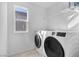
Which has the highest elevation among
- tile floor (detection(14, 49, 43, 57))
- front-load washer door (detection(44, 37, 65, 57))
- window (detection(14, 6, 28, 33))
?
window (detection(14, 6, 28, 33))

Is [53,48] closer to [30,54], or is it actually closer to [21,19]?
[30,54]

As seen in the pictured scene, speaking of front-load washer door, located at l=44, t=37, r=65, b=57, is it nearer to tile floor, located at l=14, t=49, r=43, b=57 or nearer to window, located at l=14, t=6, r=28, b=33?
tile floor, located at l=14, t=49, r=43, b=57

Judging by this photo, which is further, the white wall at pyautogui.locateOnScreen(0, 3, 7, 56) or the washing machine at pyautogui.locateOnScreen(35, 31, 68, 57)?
the white wall at pyautogui.locateOnScreen(0, 3, 7, 56)

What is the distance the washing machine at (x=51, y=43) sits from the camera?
88cm

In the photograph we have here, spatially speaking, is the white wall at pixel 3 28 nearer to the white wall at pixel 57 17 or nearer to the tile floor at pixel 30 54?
Answer: the tile floor at pixel 30 54

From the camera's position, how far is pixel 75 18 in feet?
3.21

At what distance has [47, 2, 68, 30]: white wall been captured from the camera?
3.28ft

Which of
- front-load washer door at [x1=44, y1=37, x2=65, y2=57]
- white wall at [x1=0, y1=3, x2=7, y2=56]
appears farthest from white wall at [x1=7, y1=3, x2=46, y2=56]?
front-load washer door at [x1=44, y1=37, x2=65, y2=57]

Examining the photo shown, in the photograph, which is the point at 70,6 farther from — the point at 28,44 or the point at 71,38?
the point at 28,44

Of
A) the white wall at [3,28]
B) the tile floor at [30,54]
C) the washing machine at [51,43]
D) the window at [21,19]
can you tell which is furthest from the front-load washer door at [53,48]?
the white wall at [3,28]

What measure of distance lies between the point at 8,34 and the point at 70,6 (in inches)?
30.8

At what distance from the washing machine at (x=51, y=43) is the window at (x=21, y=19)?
0.60 feet

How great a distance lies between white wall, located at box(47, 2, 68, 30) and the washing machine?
0.10 m

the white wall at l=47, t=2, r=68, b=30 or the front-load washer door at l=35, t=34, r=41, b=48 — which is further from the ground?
the white wall at l=47, t=2, r=68, b=30
